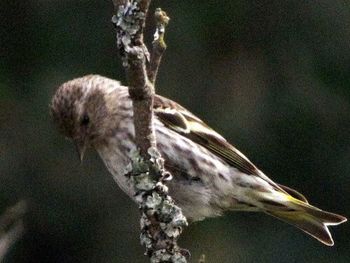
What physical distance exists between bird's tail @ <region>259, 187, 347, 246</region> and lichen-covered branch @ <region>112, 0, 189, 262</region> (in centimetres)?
113

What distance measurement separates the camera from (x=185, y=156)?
242 inches

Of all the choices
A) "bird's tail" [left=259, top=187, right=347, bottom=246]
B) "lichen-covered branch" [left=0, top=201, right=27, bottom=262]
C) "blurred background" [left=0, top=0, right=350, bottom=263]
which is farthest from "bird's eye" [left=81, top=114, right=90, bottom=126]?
"blurred background" [left=0, top=0, right=350, bottom=263]

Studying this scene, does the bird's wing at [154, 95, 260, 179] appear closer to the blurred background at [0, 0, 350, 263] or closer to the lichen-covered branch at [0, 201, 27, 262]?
the lichen-covered branch at [0, 201, 27, 262]

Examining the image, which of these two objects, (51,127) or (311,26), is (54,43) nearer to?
(51,127)

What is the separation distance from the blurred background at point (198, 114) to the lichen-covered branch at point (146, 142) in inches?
105

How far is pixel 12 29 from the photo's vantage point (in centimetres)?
827

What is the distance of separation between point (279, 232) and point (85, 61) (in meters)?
1.27

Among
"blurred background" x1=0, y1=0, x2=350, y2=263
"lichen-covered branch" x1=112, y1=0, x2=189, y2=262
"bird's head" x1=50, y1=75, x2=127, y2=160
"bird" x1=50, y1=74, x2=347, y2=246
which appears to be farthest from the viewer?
"blurred background" x1=0, y1=0, x2=350, y2=263

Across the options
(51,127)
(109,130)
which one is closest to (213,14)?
(51,127)

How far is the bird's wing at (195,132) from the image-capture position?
6273mm

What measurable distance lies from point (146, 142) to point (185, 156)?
129cm

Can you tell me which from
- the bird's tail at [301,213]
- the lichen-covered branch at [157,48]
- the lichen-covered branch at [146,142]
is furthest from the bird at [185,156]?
the lichen-covered branch at [157,48]

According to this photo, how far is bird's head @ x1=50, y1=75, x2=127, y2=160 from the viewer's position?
20.5 feet

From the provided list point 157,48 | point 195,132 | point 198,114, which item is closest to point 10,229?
point 157,48
